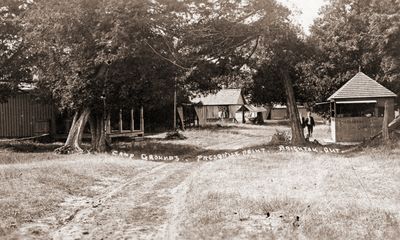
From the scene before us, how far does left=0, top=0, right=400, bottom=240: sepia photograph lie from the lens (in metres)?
8.87

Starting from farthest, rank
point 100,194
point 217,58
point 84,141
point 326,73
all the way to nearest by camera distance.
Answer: point 326,73 → point 84,141 → point 217,58 → point 100,194

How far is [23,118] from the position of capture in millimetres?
31062

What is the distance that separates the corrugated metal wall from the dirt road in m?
18.7

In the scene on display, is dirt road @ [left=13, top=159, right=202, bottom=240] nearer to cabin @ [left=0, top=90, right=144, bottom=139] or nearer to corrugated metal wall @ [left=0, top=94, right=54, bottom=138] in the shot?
cabin @ [left=0, top=90, right=144, bottom=139]

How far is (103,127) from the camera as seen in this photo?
79.9 feet

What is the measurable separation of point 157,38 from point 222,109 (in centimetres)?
4099

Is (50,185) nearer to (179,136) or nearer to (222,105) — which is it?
(179,136)

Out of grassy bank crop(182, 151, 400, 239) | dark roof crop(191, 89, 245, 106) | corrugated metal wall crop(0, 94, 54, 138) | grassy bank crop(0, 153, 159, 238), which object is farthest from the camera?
dark roof crop(191, 89, 245, 106)

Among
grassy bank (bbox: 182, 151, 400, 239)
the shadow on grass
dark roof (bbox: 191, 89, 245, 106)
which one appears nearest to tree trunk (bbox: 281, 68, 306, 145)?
grassy bank (bbox: 182, 151, 400, 239)

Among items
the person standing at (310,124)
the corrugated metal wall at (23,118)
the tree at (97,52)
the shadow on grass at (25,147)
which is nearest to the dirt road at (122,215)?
the tree at (97,52)

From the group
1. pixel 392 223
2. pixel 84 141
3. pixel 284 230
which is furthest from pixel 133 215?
pixel 84 141

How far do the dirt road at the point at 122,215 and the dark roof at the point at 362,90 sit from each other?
16479 mm

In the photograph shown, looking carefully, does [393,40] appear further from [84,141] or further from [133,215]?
[133,215]

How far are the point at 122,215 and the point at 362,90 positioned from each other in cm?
2185
